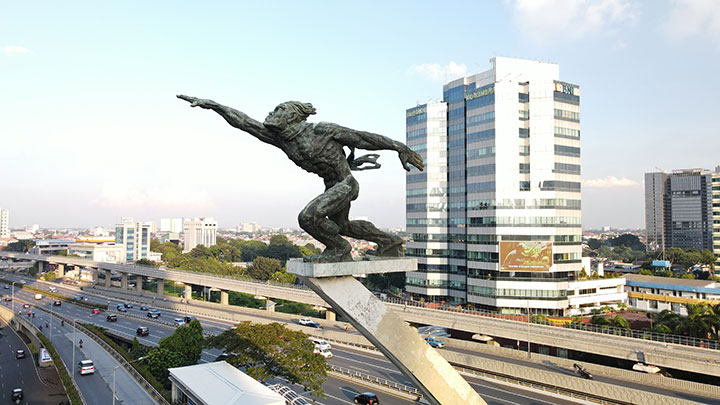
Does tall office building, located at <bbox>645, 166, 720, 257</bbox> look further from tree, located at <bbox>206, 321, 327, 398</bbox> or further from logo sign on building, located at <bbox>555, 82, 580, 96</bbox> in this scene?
tree, located at <bbox>206, 321, 327, 398</bbox>

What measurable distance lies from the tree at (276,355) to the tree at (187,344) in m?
5.36

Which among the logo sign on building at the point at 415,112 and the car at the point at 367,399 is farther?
the logo sign on building at the point at 415,112

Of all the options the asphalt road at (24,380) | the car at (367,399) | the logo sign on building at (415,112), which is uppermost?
→ the logo sign on building at (415,112)

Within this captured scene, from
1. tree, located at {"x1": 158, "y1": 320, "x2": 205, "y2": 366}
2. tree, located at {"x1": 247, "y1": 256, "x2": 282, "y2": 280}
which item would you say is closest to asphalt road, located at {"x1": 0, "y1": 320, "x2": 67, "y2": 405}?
tree, located at {"x1": 158, "y1": 320, "x2": 205, "y2": 366}

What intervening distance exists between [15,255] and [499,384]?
145636mm

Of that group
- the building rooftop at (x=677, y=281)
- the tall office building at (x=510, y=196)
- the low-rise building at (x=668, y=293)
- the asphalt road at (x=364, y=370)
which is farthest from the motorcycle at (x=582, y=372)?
the building rooftop at (x=677, y=281)

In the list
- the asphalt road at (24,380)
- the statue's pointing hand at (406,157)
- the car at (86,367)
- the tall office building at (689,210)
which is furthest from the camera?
the tall office building at (689,210)

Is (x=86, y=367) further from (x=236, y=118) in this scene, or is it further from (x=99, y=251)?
(x=99, y=251)

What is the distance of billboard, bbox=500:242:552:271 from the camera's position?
63.0 metres

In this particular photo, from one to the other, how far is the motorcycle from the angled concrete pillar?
92.9 feet

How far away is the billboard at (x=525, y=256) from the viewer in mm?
62969

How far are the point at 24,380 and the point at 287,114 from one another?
46.4m

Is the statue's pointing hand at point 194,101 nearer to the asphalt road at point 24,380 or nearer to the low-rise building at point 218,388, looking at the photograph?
the low-rise building at point 218,388

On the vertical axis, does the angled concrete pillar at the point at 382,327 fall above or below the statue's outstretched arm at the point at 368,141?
below
